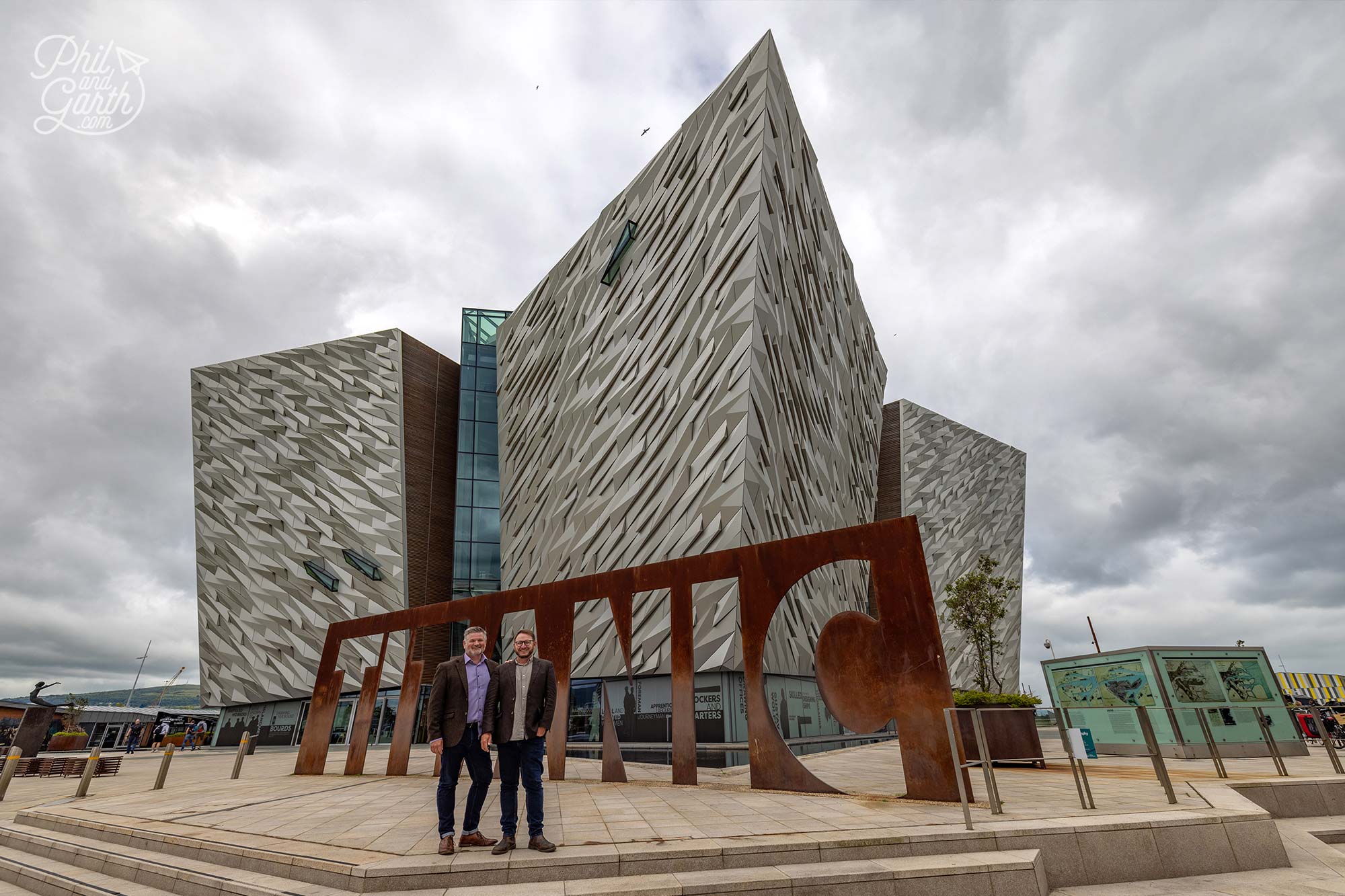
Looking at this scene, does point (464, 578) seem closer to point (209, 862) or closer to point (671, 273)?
point (671, 273)

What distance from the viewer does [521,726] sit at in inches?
201

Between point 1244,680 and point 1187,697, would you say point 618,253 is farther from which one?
point 1244,680

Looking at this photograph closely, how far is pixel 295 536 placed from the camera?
28.8 meters

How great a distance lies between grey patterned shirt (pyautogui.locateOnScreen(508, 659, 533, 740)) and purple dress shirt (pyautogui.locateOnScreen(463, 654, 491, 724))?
0.25m

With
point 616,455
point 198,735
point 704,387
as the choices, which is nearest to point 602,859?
point 704,387

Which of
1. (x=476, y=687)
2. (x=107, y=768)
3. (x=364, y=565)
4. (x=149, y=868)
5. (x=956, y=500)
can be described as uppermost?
(x=956, y=500)

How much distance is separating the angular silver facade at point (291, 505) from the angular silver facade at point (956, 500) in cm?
2729

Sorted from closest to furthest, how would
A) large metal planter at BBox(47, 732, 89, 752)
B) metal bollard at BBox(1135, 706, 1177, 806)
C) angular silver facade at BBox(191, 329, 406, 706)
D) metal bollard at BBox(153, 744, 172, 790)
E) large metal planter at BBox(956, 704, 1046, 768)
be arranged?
metal bollard at BBox(1135, 706, 1177, 806), large metal planter at BBox(956, 704, 1046, 768), metal bollard at BBox(153, 744, 172, 790), large metal planter at BBox(47, 732, 89, 752), angular silver facade at BBox(191, 329, 406, 706)

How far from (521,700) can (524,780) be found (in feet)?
1.94

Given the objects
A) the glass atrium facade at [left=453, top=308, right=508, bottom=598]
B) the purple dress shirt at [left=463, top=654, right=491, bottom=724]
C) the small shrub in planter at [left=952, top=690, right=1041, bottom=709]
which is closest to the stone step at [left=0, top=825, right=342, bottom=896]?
the purple dress shirt at [left=463, top=654, right=491, bottom=724]

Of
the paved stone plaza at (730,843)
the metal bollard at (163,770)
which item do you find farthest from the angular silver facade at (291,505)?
the paved stone plaza at (730,843)

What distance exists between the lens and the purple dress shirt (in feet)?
16.9

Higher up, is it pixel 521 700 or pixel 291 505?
pixel 291 505

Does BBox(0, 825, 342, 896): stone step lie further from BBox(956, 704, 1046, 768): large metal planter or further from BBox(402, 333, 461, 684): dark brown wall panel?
BBox(402, 333, 461, 684): dark brown wall panel
